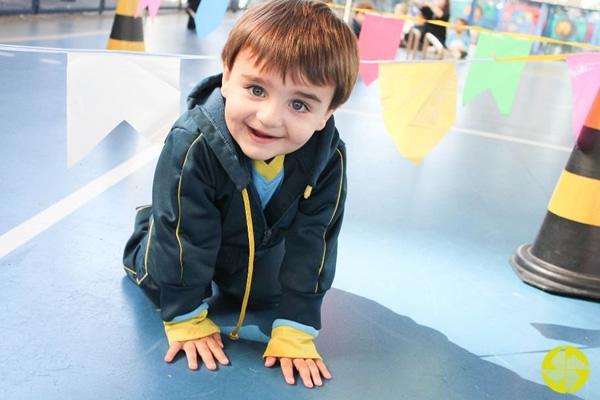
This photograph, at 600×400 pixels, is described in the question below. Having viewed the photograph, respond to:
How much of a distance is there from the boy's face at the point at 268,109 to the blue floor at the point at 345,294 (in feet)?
1.74

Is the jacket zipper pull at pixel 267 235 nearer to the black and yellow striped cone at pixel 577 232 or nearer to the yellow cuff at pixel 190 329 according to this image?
the yellow cuff at pixel 190 329

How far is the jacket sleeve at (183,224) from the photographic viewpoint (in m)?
1.53

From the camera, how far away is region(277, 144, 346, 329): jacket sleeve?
167 cm

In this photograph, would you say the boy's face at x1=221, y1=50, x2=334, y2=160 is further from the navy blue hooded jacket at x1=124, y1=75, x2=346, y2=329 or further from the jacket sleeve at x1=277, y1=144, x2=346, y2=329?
the jacket sleeve at x1=277, y1=144, x2=346, y2=329

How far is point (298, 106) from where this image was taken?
1.46m

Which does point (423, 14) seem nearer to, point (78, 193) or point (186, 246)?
point (78, 193)

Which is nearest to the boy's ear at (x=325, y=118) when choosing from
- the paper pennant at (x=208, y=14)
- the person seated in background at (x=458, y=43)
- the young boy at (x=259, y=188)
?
the young boy at (x=259, y=188)

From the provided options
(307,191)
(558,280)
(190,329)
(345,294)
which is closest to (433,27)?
(558,280)

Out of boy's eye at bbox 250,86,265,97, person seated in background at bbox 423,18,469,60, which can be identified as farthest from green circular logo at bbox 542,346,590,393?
person seated in background at bbox 423,18,469,60

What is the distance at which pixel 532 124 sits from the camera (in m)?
5.29

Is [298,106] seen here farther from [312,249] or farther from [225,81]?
[312,249]

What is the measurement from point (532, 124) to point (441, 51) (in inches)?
169

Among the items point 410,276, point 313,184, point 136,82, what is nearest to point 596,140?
point 410,276

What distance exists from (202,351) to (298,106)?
619mm
